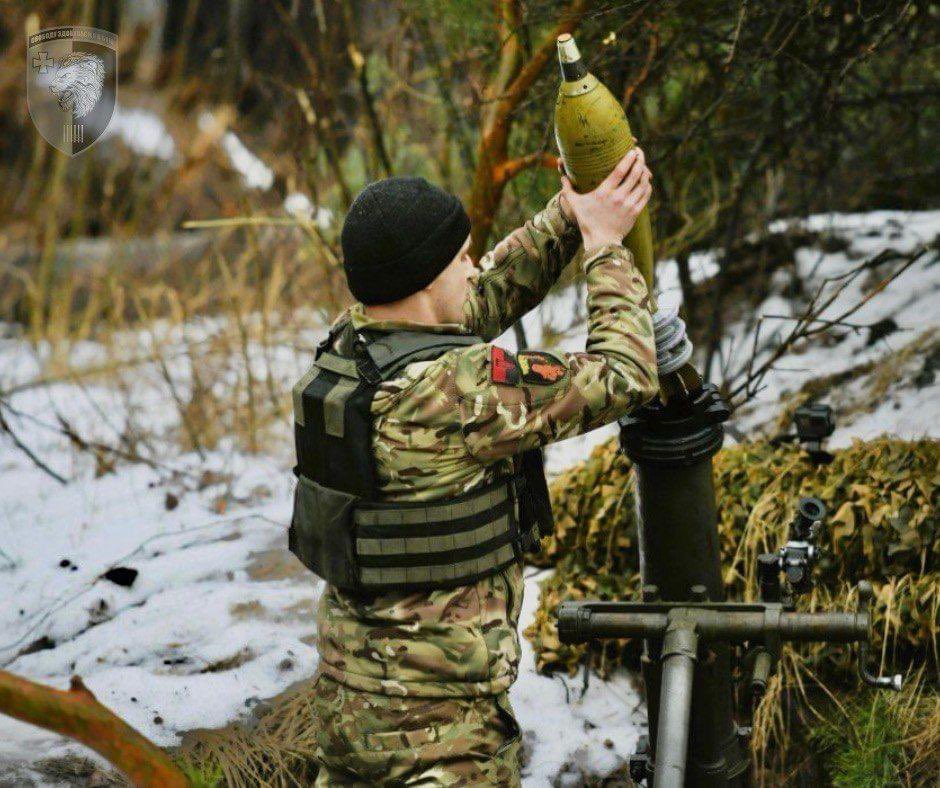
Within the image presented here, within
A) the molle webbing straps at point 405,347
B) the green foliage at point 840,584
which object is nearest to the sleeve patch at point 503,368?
the molle webbing straps at point 405,347

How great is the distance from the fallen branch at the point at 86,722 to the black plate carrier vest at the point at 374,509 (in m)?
0.50

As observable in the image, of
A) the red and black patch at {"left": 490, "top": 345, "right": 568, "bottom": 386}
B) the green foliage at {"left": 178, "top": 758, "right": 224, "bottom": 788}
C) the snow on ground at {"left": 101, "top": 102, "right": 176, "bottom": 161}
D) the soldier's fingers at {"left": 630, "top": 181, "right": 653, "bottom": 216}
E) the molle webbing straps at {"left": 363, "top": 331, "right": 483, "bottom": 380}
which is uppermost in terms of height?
the snow on ground at {"left": 101, "top": 102, "right": 176, "bottom": 161}

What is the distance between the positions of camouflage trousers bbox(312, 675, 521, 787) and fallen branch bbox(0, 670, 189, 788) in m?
0.43

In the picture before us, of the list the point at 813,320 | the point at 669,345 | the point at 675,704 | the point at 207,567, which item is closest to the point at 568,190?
the point at 669,345

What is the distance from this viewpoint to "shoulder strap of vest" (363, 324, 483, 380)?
197cm

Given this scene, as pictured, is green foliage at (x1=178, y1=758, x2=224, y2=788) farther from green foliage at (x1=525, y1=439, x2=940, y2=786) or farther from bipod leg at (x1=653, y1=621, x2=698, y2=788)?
bipod leg at (x1=653, y1=621, x2=698, y2=788)

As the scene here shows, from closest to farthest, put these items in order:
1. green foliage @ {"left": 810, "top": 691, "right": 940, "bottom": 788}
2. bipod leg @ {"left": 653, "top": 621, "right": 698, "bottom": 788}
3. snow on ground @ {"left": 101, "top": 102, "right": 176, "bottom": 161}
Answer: bipod leg @ {"left": 653, "top": 621, "right": 698, "bottom": 788}, green foliage @ {"left": 810, "top": 691, "right": 940, "bottom": 788}, snow on ground @ {"left": 101, "top": 102, "right": 176, "bottom": 161}

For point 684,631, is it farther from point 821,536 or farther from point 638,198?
point 821,536

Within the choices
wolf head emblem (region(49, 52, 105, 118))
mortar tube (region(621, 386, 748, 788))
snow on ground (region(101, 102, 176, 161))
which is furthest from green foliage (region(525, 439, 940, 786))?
snow on ground (region(101, 102, 176, 161))

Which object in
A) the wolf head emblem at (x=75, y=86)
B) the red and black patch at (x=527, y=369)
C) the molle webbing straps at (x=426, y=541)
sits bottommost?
the molle webbing straps at (x=426, y=541)

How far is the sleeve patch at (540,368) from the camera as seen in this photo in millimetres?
1900

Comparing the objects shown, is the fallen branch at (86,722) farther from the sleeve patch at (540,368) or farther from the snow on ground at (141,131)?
the snow on ground at (141,131)

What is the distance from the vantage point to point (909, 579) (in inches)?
122

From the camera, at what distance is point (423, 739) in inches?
78.2
